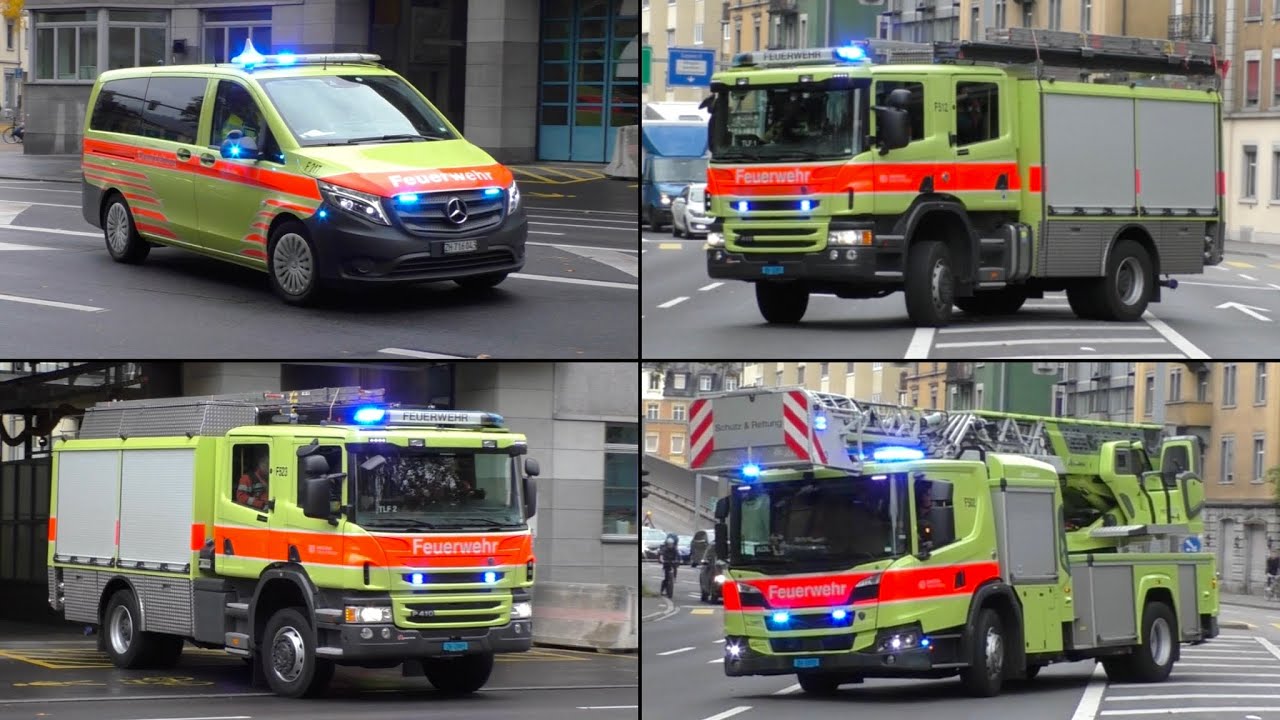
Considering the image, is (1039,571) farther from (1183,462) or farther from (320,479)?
(320,479)

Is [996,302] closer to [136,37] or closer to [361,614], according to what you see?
[361,614]

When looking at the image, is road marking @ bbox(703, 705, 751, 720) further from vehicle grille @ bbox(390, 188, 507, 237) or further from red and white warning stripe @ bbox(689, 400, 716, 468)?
vehicle grille @ bbox(390, 188, 507, 237)

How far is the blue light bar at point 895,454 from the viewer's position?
16000mm

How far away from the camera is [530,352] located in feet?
56.4

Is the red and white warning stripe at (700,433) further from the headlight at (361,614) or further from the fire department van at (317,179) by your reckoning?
the fire department van at (317,179)

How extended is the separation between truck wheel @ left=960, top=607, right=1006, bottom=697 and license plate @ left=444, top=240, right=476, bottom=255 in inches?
239

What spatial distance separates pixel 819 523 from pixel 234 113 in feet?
25.0

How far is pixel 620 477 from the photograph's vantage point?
30391 mm

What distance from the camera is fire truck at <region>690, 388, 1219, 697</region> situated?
15.8 metres

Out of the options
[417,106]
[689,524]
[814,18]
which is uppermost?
[814,18]

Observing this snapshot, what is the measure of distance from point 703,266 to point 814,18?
178ft

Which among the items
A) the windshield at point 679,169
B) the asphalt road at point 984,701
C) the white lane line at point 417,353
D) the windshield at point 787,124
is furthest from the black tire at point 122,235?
the windshield at point 679,169

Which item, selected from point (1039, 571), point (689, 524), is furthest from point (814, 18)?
point (1039, 571)

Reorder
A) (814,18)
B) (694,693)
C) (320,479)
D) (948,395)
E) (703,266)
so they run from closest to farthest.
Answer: (320,479) < (694,693) < (703,266) < (948,395) < (814,18)
